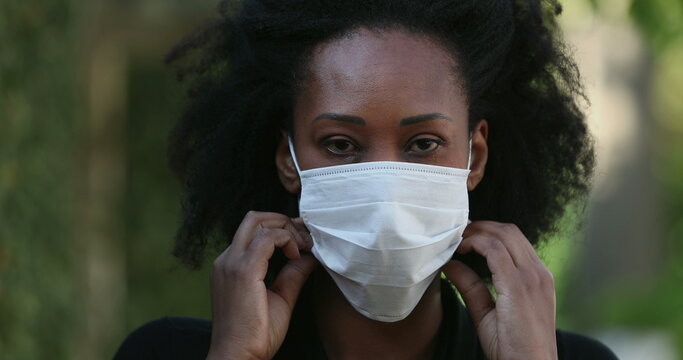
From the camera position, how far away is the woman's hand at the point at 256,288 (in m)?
3.20

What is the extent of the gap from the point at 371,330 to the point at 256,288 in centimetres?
42

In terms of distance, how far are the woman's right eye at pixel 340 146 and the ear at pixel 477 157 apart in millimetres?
426

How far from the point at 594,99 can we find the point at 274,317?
651cm

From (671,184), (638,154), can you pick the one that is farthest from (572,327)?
(671,184)

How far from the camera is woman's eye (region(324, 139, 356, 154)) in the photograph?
327 centimetres

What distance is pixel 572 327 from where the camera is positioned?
8828mm

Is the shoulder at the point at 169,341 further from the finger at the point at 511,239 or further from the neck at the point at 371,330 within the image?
the finger at the point at 511,239

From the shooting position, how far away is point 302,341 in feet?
11.3

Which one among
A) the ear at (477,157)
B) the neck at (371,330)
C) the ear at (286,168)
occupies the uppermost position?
the ear at (477,157)

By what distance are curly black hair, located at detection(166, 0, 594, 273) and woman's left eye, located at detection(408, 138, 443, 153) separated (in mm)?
222

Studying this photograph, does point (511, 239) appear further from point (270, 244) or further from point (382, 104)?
point (270, 244)

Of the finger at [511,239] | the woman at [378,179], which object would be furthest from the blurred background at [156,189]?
the finger at [511,239]

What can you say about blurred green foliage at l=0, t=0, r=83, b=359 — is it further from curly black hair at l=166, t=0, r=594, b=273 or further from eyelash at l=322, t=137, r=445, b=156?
eyelash at l=322, t=137, r=445, b=156

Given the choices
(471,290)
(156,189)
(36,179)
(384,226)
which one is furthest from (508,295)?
(156,189)
